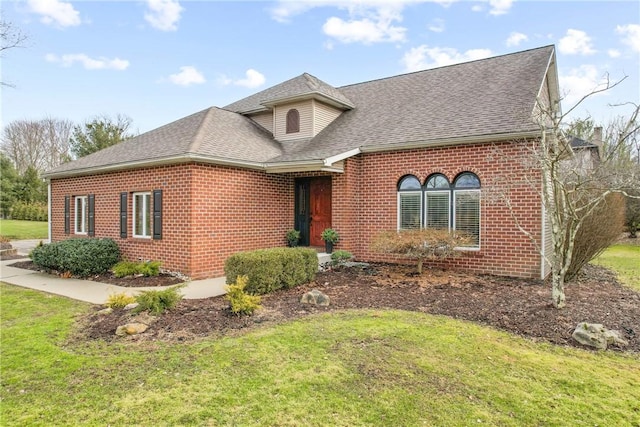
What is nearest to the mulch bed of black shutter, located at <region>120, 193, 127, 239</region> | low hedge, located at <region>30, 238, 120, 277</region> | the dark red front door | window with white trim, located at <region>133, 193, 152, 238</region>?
the dark red front door

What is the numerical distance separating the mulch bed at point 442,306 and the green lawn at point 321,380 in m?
0.50

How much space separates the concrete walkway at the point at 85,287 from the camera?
8.00 metres

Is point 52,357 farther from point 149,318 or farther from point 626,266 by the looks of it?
point 626,266

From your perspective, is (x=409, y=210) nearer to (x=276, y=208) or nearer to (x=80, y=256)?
(x=276, y=208)

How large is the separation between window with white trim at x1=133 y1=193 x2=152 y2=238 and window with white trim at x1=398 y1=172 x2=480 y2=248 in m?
7.12

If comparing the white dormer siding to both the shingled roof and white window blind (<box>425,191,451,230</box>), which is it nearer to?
the shingled roof

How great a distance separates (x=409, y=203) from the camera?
1073 centimetres

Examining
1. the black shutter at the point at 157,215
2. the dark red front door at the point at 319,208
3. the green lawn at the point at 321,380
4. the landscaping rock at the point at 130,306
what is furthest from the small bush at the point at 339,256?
the landscaping rock at the point at 130,306

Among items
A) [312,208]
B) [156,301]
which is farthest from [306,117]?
[156,301]

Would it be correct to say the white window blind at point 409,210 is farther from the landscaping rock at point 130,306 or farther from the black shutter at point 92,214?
the black shutter at point 92,214

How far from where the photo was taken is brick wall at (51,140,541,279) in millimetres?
9352

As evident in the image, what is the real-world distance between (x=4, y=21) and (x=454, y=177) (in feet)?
57.0

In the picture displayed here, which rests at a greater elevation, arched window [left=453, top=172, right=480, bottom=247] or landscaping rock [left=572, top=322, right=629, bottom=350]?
arched window [left=453, top=172, right=480, bottom=247]

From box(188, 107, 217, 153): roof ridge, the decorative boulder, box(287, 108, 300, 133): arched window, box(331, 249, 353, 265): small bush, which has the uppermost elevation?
box(287, 108, 300, 133): arched window
